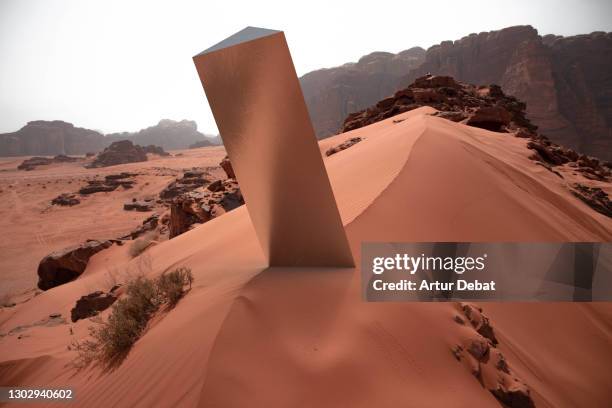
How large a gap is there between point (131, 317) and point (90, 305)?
2783 millimetres

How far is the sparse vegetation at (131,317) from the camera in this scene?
2934 mm

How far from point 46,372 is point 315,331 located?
3042mm

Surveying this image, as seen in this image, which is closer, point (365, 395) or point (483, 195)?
point (365, 395)

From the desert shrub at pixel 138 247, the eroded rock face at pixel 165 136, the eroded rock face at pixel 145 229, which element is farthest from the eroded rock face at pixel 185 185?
the eroded rock face at pixel 165 136

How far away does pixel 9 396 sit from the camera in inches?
126

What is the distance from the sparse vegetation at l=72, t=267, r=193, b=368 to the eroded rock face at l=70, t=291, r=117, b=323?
5.99ft

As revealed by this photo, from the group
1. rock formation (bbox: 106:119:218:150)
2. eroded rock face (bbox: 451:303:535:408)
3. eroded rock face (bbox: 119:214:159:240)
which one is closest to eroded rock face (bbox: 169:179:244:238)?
eroded rock face (bbox: 119:214:159:240)

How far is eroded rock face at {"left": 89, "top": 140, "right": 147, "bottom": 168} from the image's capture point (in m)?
45.6

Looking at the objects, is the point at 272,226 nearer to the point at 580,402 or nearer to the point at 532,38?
the point at 580,402

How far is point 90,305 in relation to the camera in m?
5.23

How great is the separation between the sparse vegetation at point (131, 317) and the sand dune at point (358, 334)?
0.50 ft

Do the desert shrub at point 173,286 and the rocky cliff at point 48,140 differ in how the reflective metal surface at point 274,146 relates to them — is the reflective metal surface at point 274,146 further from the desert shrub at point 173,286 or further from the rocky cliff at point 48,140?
the rocky cliff at point 48,140

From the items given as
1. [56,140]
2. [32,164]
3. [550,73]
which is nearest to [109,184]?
[32,164]

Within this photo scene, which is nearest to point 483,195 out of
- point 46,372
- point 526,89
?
point 46,372
